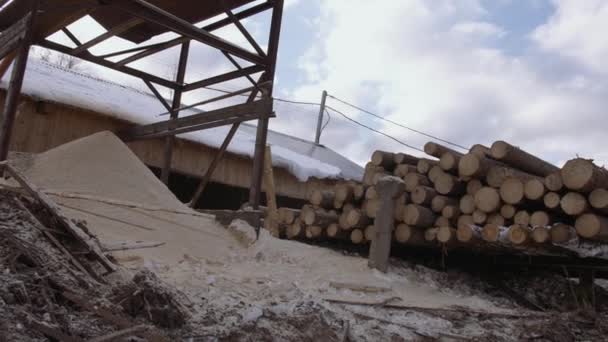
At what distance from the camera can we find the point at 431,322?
4.59 metres

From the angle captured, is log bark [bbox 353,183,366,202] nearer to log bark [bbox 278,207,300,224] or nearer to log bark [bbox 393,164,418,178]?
log bark [bbox 393,164,418,178]

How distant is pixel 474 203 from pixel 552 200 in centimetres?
92

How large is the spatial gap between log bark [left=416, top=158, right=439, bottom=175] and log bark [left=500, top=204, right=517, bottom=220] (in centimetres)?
113

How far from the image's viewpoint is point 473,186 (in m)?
6.30

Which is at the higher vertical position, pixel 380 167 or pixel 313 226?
pixel 380 167

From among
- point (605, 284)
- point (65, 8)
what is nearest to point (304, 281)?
point (65, 8)

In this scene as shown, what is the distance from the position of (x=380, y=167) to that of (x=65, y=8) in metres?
4.39

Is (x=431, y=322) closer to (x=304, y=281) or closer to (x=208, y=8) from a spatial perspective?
(x=304, y=281)

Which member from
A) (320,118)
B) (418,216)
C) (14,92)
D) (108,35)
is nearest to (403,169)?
(418,216)

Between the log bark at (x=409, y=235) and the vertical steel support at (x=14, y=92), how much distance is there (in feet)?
14.8

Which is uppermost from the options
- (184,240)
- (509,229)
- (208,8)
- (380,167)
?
(208,8)

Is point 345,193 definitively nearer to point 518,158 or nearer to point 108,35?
point 518,158

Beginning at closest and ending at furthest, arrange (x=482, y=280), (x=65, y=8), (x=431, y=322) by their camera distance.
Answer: (x=431, y=322)
(x=65, y=8)
(x=482, y=280)

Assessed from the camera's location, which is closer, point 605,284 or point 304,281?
point 304,281
